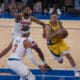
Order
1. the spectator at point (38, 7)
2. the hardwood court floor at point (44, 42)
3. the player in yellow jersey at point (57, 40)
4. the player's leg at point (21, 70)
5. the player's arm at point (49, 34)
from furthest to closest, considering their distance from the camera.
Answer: the spectator at point (38, 7), the hardwood court floor at point (44, 42), the player in yellow jersey at point (57, 40), the player's arm at point (49, 34), the player's leg at point (21, 70)

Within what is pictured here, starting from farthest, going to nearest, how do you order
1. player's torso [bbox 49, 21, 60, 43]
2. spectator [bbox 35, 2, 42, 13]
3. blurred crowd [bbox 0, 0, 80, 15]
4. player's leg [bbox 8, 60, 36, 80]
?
spectator [bbox 35, 2, 42, 13] → blurred crowd [bbox 0, 0, 80, 15] → player's torso [bbox 49, 21, 60, 43] → player's leg [bbox 8, 60, 36, 80]

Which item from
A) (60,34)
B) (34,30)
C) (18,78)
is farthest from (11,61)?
(34,30)

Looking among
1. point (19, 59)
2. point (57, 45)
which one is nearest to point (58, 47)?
point (57, 45)

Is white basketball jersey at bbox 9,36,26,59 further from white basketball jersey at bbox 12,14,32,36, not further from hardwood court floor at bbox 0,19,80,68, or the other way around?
hardwood court floor at bbox 0,19,80,68

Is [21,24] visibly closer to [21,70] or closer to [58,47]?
[58,47]

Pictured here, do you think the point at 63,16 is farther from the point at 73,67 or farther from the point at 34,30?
the point at 73,67

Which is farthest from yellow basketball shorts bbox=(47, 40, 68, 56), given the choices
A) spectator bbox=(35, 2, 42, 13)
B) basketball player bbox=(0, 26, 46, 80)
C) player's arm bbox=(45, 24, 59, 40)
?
spectator bbox=(35, 2, 42, 13)

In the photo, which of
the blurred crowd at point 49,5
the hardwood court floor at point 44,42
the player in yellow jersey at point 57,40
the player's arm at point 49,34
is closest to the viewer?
the player's arm at point 49,34

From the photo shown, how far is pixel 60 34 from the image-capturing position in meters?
9.16

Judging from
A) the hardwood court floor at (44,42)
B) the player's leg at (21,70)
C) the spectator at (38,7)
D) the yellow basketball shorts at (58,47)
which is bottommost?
the spectator at (38,7)

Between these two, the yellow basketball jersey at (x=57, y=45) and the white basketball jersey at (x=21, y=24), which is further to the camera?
the white basketball jersey at (x=21, y=24)

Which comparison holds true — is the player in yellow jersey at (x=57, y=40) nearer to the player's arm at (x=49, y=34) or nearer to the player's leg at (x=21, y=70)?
the player's arm at (x=49, y=34)

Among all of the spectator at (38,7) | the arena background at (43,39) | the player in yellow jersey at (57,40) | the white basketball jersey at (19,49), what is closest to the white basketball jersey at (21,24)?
the player in yellow jersey at (57,40)

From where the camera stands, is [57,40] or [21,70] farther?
[57,40]
